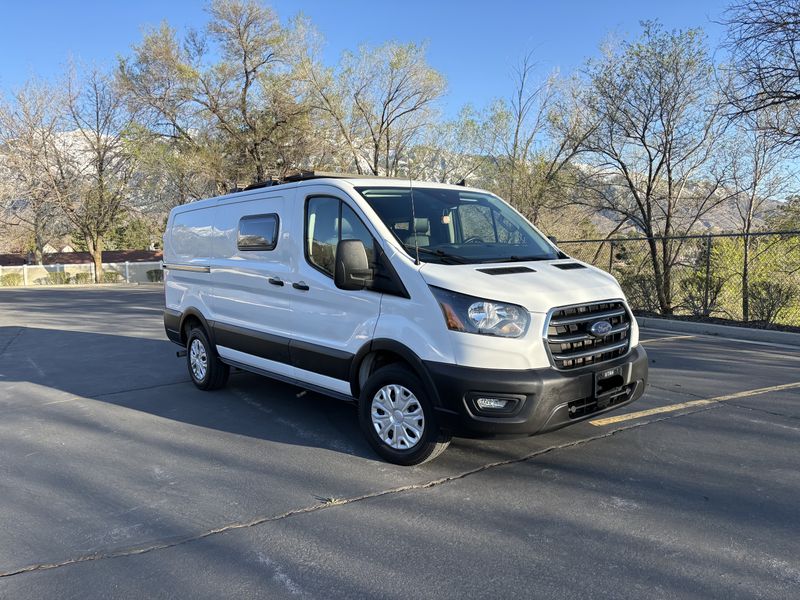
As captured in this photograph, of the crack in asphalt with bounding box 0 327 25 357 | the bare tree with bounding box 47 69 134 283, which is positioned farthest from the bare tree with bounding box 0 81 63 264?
the crack in asphalt with bounding box 0 327 25 357

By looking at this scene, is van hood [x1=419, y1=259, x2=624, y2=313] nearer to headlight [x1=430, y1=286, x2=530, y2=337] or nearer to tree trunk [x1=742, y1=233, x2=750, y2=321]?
headlight [x1=430, y1=286, x2=530, y2=337]

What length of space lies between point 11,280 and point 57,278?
2.65 meters

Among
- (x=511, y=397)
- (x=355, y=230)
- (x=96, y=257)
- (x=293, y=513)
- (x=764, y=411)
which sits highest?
(x=96, y=257)

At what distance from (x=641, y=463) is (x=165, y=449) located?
3840 mm

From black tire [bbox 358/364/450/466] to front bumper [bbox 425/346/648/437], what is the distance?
16cm

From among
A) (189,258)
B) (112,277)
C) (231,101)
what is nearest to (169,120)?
(231,101)

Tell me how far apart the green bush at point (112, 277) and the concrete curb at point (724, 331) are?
3757 centimetres

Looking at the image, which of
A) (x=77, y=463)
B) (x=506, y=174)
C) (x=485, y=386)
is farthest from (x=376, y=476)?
(x=506, y=174)

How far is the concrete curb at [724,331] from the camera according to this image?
9617 mm

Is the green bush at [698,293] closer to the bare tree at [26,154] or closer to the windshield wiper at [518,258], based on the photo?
the windshield wiper at [518,258]

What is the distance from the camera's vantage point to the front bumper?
3.66 metres

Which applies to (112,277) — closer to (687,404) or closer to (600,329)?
(687,404)

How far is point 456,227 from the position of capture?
479 cm

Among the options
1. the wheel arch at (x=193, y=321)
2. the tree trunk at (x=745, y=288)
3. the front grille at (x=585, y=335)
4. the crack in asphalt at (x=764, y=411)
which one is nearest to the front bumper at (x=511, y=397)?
the front grille at (x=585, y=335)
